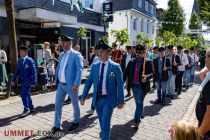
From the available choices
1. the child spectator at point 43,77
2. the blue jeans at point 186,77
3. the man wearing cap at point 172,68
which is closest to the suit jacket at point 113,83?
the man wearing cap at point 172,68

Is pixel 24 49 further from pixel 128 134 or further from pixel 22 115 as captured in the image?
pixel 128 134

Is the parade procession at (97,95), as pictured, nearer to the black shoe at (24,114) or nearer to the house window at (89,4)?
the black shoe at (24,114)

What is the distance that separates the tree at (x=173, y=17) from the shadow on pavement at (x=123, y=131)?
44125 mm

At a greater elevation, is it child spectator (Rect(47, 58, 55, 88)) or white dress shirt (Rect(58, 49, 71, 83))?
white dress shirt (Rect(58, 49, 71, 83))

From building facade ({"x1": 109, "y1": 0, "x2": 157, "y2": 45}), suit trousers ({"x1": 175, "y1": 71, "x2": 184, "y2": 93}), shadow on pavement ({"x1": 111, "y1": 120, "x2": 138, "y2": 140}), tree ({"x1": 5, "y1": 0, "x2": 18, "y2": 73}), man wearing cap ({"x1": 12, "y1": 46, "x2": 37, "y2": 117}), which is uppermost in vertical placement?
building facade ({"x1": 109, "y1": 0, "x2": 157, "y2": 45})

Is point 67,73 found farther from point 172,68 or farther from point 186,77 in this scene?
point 186,77

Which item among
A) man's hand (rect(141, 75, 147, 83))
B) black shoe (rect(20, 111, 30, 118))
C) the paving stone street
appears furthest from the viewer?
black shoe (rect(20, 111, 30, 118))

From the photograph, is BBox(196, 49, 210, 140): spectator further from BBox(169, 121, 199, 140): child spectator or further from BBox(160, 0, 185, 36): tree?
BBox(160, 0, 185, 36): tree

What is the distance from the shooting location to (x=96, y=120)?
7.37 metres

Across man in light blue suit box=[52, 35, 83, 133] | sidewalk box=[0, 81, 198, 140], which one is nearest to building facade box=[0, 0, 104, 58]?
sidewalk box=[0, 81, 198, 140]

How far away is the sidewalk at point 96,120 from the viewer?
6297 millimetres

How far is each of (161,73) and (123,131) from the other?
3637 mm

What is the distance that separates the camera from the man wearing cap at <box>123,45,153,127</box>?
672cm

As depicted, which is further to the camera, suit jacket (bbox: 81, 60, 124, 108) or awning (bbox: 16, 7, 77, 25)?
awning (bbox: 16, 7, 77, 25)
